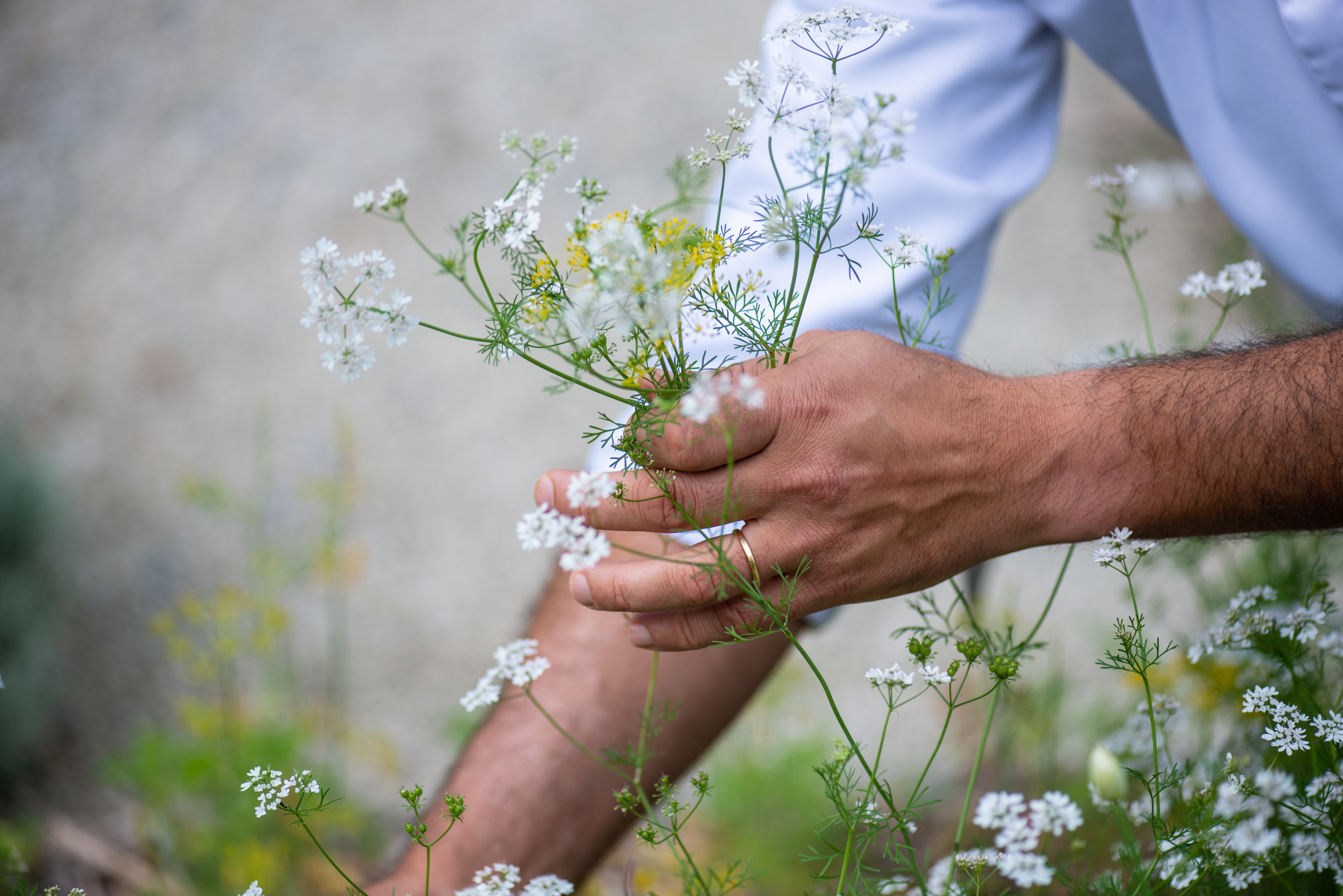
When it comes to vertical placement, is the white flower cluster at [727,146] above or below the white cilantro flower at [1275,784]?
above

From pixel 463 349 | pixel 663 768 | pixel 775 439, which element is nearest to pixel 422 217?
pixel 463 349

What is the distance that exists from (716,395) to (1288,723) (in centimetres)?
60

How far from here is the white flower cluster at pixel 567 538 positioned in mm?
689

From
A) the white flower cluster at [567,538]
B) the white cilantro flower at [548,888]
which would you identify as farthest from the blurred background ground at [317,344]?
the white flower cluster at [567,538]

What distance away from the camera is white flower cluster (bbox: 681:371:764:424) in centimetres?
61

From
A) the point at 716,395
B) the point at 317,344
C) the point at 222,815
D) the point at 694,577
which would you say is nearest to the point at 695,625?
the point at 694,577

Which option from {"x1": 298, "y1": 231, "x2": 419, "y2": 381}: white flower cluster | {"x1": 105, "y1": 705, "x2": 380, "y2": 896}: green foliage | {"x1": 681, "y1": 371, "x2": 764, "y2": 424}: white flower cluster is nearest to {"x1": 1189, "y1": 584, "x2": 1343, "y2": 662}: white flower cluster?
{"x1": 681, "y1": 371, "x2": 764, "y2": 424}: white flower cluster

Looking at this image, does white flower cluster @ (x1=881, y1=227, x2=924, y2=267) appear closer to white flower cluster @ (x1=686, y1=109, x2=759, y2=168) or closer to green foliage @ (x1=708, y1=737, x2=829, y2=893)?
white flower cluster @ (x1=686, y1=109, x2=759, y2=168)

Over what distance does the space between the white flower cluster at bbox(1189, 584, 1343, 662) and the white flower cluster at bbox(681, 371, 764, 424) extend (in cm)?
52

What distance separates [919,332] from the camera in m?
0.98

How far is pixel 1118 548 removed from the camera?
82cm

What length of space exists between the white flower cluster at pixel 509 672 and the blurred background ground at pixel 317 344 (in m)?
1.04

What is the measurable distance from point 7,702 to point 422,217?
2117 mm

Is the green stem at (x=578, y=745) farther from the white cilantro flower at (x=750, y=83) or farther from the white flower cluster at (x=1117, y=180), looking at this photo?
the white flower cluster at (x=1117, y=180)
